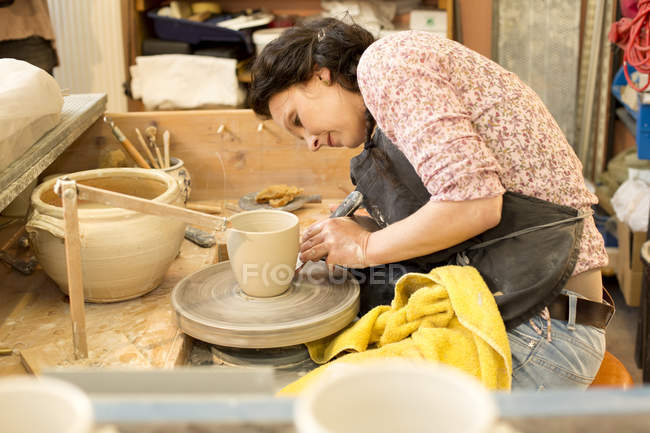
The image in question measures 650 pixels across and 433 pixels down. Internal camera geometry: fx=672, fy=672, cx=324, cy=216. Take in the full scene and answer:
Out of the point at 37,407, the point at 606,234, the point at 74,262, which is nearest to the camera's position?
the point at 37,407

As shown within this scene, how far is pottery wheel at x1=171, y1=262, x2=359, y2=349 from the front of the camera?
1250 millimetres

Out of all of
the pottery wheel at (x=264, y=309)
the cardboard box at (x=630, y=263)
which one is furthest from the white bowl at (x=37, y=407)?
the cardboard box at (x=630, y=263)

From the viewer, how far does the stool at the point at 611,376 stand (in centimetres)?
133

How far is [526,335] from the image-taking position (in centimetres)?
129

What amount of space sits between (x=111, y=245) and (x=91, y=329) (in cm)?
17

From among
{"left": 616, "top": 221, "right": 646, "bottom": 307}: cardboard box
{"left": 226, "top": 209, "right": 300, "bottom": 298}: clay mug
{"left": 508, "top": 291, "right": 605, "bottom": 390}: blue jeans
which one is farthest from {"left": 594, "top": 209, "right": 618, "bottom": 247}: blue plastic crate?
{"left": 226, "top": 209, "right": 300, "bottom": 298}: clay mug

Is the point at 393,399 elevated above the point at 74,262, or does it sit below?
above

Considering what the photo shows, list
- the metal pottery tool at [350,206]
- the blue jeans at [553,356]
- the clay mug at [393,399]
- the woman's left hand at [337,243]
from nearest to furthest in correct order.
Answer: the clay mug at [393,399] → the blue jeans at [553,356] → the woman's left hand at [337,243] → the metal pottery tool at [350,206]

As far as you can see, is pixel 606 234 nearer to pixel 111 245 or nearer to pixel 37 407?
pixel 111 245

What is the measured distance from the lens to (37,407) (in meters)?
0.44

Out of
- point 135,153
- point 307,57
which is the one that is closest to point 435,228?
point 307,57

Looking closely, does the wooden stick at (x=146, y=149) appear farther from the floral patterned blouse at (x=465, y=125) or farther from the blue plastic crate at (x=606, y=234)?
the blue plastic crate at (x=606, y=234)

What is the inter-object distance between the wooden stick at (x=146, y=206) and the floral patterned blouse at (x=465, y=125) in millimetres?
382

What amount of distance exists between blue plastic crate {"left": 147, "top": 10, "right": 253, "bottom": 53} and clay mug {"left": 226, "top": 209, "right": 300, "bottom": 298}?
2085mm
